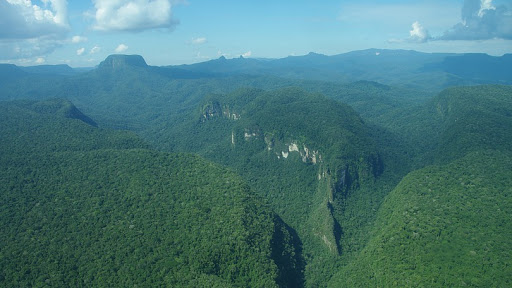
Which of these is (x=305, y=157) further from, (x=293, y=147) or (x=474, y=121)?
(x=474, y=121)

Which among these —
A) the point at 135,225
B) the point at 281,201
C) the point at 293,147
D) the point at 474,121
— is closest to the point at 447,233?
the point at 281,201

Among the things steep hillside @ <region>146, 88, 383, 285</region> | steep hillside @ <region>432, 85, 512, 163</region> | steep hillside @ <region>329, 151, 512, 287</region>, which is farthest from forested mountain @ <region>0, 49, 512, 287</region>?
steep hillside @ <region>432, 85, 512, 163</region>

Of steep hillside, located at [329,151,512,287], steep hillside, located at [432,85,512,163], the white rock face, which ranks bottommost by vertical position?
steep hillside, located at [329,151,512,287]

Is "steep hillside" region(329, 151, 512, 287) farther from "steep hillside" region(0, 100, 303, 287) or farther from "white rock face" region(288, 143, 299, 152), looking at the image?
→ "white rock face" region(288, 143, 299, 152)

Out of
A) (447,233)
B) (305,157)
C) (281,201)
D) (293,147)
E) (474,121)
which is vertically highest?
(474,121)

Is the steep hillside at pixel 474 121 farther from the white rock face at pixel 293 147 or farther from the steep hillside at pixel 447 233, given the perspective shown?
the white rock face at pixel 293 147

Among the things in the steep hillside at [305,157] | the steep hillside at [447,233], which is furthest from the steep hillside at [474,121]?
the steep hillside at [305,157]
